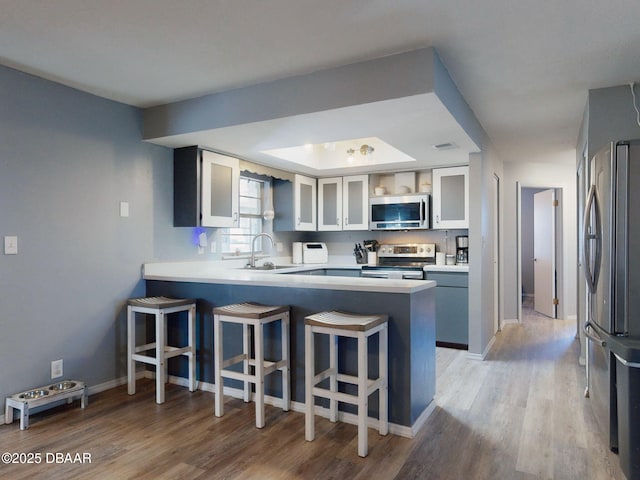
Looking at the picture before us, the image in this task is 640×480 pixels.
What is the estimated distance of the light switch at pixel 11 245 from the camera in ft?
9.00

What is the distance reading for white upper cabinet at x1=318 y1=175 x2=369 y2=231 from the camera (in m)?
5.52

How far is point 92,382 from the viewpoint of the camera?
3.28 meters

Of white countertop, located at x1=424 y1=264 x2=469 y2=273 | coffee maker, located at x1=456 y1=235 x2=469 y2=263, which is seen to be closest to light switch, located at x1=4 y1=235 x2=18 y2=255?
white countertop, located at x1=424 y1=264 x2=469 y2=273

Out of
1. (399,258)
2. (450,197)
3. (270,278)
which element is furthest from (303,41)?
(399,258)

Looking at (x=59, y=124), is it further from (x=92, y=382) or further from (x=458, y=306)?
(x=458, y=306)

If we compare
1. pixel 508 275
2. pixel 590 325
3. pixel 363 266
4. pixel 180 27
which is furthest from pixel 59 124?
pixel 508 275

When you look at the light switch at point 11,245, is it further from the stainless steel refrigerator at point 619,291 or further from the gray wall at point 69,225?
the stainless steel refrigerator at point 619,291

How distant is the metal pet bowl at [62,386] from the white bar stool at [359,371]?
1.77 m

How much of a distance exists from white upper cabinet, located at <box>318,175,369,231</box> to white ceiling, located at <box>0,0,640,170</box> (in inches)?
94.9

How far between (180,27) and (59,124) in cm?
143

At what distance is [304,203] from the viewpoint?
5.49m

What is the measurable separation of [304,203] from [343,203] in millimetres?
536

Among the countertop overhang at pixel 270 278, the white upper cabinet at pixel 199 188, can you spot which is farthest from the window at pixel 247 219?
the white upper cabinet at pixel 199 188

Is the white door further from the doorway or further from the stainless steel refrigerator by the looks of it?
the stainless steel refrigerator
